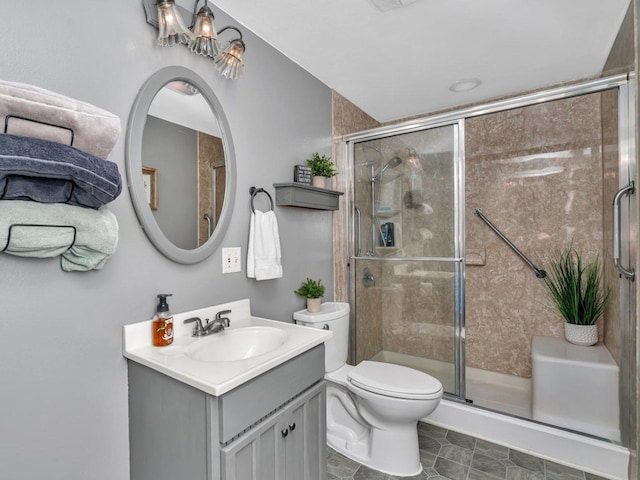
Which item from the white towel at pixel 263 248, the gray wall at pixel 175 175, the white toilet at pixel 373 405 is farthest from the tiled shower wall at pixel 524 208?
the gray wall at pixel 175 175

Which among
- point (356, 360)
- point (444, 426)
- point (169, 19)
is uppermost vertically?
point (169, 19)

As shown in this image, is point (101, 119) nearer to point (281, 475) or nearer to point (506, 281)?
point (281, 475)

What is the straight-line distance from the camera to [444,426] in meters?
2.05

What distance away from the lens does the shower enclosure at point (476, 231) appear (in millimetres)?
2090

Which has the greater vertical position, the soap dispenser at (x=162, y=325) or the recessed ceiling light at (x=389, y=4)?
the recessed ceiling light at (x=389, y=4)

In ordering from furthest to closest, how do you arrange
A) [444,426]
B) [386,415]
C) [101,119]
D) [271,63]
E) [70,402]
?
[444,426] → [271,63] → [386,415] → [70,402] → [101,119]

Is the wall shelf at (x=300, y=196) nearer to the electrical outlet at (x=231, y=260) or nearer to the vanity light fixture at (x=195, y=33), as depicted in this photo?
the electrical outlet at (x=231, y=260)

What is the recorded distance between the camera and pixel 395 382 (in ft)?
5.44

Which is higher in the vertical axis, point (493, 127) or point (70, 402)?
point (493, 127)

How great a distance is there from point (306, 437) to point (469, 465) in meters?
1.03

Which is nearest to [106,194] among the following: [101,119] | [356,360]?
[101,119]

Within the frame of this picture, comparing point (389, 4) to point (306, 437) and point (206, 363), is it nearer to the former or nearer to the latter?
point (206, 363)

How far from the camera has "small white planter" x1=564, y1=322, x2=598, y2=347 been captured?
2055 mm

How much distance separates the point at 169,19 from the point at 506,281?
2.70 m
